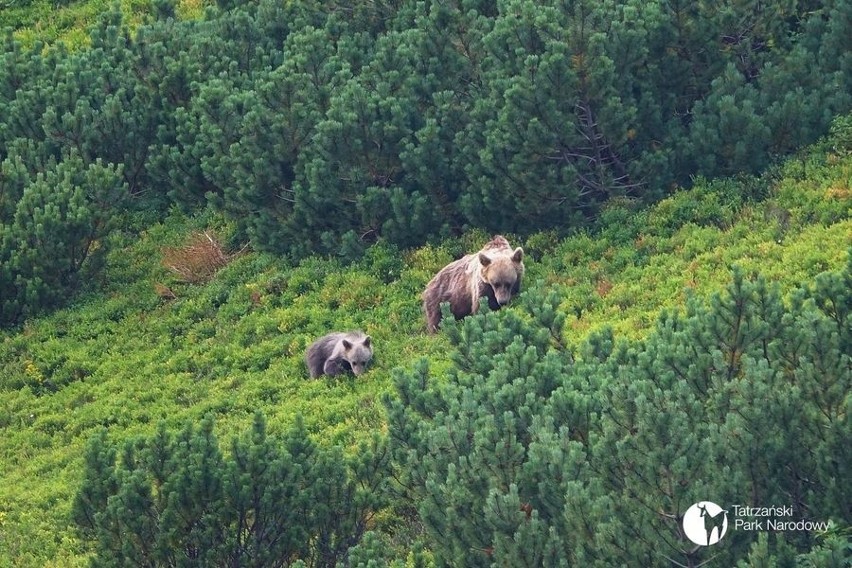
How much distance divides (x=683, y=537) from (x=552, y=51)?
12572mm

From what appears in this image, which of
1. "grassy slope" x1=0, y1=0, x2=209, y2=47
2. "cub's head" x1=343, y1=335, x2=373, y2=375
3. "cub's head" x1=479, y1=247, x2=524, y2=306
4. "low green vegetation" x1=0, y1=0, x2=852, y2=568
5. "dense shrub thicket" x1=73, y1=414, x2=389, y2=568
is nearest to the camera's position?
"low green vegetation" x1=0, y1=0, x2=852, y2=568

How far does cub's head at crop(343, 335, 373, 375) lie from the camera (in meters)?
19.8

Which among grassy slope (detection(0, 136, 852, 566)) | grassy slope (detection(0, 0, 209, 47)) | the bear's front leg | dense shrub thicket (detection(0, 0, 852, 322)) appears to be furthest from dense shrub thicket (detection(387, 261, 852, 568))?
grassy slope (detection(0, 0, 209, 47))

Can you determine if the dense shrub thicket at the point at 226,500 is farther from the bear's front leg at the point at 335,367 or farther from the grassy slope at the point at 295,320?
the bear's front leg at the point at 335,367

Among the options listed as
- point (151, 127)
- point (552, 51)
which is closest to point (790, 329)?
point (552, 51)

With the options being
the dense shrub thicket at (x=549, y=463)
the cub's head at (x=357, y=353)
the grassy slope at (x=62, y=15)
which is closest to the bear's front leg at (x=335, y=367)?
the cub's head at (x=357, y=353)

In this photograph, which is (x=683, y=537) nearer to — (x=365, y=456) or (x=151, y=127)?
(x=365, y=456)

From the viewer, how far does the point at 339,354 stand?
788 inches

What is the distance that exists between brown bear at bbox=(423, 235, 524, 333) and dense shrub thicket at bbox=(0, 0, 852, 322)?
6.72 ft

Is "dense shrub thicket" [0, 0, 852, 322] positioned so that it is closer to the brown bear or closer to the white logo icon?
the brown bear

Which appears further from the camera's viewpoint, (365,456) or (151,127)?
(151,127)

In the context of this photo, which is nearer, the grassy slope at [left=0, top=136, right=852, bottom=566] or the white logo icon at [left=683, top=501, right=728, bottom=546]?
the white logo icon at [left=683, top=501, right=728, bottom=546]

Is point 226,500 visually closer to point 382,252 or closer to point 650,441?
point 650,441

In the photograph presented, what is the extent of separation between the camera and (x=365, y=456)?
14.8 meters
